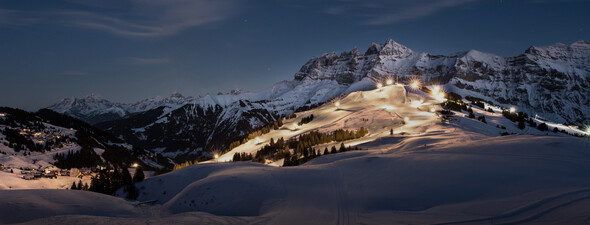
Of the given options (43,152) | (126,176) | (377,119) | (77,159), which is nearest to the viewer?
(126,176)

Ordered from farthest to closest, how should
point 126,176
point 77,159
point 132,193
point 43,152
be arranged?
1. point 43,152
2. point 77,159
3. point 126,176
4. point 132,193

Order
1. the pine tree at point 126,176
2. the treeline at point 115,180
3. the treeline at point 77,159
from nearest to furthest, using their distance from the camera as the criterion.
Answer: the pine tree at point 126,176 < the treeline at point 115,180 < the treeline at point 77,159

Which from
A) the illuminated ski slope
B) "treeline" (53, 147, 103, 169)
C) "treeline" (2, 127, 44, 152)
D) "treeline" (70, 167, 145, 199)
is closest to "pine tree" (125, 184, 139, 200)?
"treeline" (70, 167, 145, 199)

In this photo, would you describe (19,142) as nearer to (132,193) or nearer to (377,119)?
(132,193)

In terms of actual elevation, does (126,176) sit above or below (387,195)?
below

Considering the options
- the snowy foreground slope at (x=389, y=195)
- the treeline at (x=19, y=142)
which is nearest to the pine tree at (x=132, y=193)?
the snowy foreground slope at (x=389, y=195)

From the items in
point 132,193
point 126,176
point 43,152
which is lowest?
point 132,193

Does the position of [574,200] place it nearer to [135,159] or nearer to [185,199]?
[185,199]

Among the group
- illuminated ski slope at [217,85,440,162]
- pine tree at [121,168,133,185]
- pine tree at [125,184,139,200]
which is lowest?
pine tree at [125,184,139,200]

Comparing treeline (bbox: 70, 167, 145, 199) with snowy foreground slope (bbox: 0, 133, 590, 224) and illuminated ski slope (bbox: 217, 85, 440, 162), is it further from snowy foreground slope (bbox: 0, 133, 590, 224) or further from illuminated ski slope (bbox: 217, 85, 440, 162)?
illuminated ski slope (bbox: 217, 85, 440, 162)

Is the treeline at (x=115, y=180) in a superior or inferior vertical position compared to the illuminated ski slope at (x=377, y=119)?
inferior

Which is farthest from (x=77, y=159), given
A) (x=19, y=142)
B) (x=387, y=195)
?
(x=387, y=195)

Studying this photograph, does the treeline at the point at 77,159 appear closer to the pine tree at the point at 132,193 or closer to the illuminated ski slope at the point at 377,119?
the illuminated ski slope at the point at 377,119

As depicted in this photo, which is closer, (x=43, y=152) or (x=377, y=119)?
(x=377, y=119)
